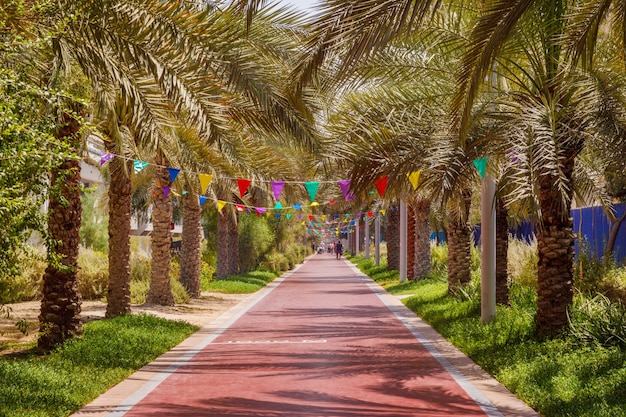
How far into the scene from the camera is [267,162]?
1811 centimetres

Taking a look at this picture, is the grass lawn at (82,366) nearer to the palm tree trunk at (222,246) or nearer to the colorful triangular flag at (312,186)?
the colorful triangular flag at (312,186)

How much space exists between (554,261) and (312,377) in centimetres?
444

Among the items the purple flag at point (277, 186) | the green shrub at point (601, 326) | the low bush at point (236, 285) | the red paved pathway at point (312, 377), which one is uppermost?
the purple flag at point (277, 186)

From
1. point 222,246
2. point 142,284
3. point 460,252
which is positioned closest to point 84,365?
point 460,252

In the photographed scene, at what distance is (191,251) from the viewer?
27984 mm

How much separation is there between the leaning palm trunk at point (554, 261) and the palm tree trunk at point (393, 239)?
31.1m

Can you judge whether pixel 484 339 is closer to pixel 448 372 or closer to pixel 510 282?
pixel 448 372

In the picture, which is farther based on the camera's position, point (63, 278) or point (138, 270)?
point (138, 270)

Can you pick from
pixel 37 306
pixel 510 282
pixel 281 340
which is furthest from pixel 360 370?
pixel 37 306

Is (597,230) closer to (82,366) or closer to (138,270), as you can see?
(138,270)

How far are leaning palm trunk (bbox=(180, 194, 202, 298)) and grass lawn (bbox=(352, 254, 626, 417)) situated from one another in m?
9.93

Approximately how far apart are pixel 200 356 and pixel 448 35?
6.61 meters

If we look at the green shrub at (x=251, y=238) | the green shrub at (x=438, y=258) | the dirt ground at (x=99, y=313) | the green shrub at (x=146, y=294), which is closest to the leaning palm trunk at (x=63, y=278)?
the dirt ground at (x=99, y=313)

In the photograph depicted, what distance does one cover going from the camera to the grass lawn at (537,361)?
373 inches
